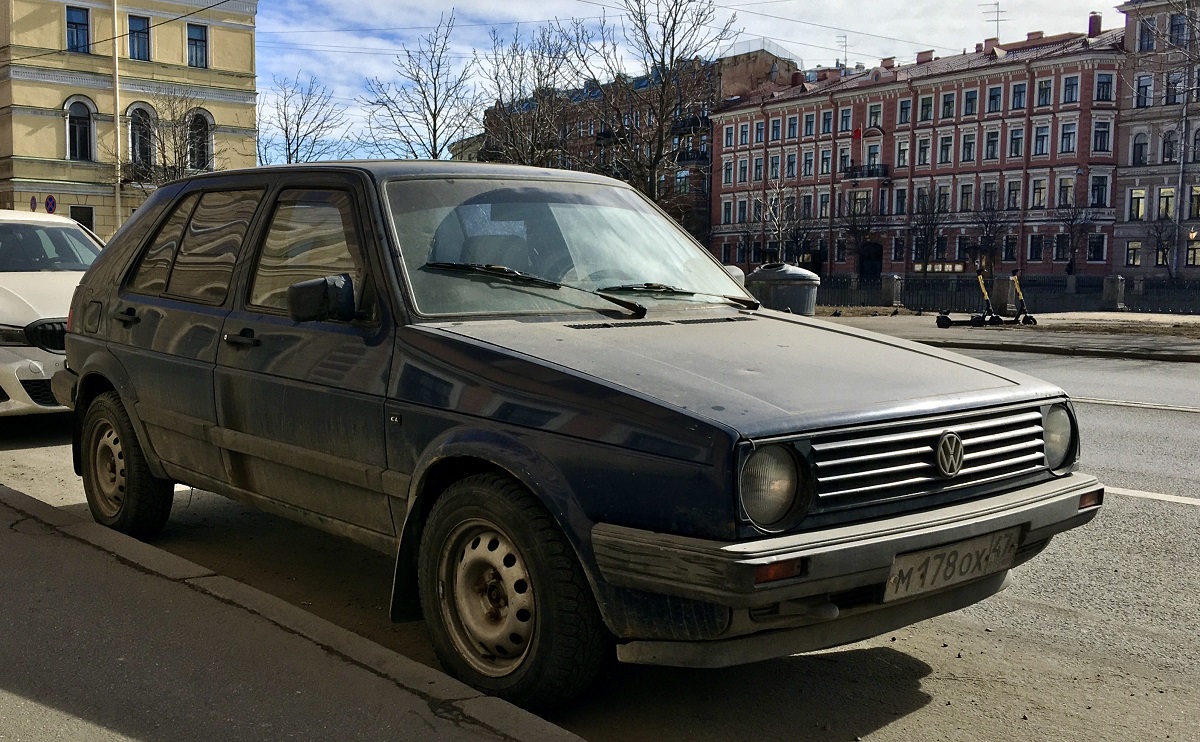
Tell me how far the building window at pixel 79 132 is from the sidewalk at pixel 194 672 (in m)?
51.2

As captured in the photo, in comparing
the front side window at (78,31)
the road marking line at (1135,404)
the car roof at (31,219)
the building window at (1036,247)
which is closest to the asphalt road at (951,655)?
the car roof at (31,219)

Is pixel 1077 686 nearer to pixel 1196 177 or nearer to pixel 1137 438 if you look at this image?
pixel 1137 438

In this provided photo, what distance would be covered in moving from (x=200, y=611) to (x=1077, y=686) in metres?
2.97

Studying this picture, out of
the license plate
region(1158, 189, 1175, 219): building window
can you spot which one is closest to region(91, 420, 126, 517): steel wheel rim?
the license plate

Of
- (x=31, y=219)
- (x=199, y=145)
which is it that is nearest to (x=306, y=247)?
(x=31, y=219)

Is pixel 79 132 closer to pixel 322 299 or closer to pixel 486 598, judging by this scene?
pixel 322 299

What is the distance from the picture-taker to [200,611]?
4.07 m

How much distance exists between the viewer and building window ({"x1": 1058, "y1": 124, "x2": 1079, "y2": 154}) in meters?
72.5

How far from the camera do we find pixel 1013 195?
247 ft

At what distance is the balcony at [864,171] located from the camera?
268ft

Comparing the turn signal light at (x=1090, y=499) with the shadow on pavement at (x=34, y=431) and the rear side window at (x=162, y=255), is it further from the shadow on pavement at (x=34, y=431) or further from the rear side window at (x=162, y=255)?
the shadow on pavement at (x=34, y=431)

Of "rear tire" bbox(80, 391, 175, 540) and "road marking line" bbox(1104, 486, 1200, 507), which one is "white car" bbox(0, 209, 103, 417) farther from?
"road marking line" bbox(1104, 486, 1200, 507)

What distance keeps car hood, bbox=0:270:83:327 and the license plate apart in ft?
22.8

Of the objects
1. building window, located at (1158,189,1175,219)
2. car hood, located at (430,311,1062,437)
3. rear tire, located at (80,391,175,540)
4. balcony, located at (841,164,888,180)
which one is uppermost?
balcony, located at (841,164,888,180)
